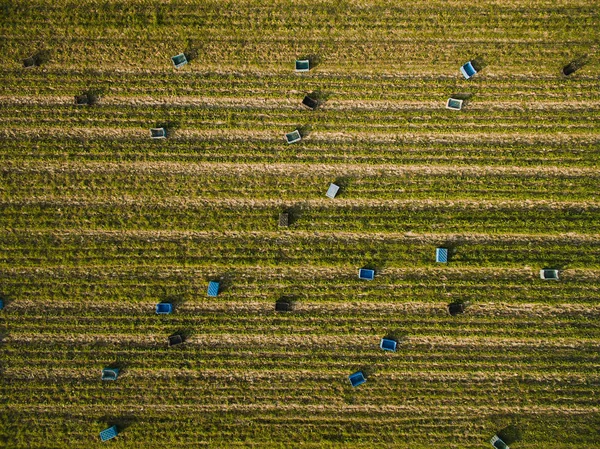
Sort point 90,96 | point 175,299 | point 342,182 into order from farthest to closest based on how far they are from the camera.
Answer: point 90,96 < point 342,182 < point 175,299

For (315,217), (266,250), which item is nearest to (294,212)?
(315,217)

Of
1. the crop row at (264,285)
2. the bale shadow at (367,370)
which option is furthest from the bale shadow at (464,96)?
the bale shadow at (367,370)

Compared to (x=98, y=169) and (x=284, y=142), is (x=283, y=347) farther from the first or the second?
(x=98, y=169)

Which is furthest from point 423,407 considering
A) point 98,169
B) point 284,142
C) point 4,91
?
point 4,91

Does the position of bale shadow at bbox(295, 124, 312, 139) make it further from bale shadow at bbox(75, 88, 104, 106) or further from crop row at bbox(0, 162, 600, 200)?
bale shadow at bbox(75, 88, 104, 106)

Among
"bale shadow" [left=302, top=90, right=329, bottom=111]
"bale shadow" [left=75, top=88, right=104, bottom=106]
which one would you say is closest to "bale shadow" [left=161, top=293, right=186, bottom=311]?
"bale shadow" [left=75, top=88, right=104, bottom=106]

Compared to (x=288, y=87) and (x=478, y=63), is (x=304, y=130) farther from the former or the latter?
(x=478, y=63)

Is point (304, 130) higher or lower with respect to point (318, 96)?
lower

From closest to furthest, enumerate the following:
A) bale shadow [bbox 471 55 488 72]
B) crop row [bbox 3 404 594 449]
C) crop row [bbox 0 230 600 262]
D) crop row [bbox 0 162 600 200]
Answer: crop row [bbox 3 404 594 449] → crop row [bbox 0 230 600 262] → crop row [bbox 0 162 600 200] → bale shadow [bbox 471 55 488 72]

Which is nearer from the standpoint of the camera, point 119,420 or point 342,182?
point 119,420

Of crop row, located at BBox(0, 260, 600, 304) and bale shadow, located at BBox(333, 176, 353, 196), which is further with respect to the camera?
bale shadow, located at BBox(333, 176, 353, 196)
